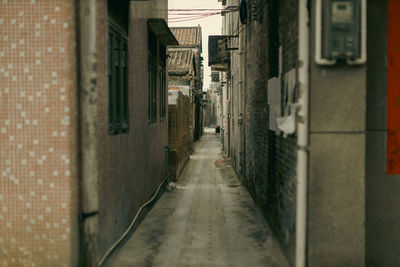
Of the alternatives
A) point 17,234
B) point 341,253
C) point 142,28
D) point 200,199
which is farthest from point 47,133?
point 200,199

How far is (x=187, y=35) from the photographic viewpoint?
129 feet

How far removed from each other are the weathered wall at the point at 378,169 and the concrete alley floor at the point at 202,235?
1.25 meters

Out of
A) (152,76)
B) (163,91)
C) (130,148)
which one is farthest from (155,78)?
(130,148)

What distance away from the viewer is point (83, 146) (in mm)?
4484

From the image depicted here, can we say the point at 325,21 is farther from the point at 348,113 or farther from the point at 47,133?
the point at 47,133

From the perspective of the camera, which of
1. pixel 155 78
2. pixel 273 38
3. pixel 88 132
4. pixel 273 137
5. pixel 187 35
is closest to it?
pixel 88 132

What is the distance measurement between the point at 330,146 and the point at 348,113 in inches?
16.3

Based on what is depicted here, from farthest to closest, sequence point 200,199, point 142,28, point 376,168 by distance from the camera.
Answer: point 200,199, point 142,28, point 376,168

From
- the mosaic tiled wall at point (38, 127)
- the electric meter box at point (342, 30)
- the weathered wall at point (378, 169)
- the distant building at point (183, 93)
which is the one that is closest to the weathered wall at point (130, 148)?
the mosaic tiled wall at point (38, 127)

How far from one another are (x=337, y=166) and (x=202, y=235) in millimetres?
3097

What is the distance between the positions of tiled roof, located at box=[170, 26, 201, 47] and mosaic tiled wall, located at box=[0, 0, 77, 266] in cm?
3398

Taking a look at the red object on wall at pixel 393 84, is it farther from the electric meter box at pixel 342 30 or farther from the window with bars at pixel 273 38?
the window with bars at pixel 273 38

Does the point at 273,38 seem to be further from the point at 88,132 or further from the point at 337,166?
the point at 88,132

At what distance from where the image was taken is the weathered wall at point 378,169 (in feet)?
15.3
